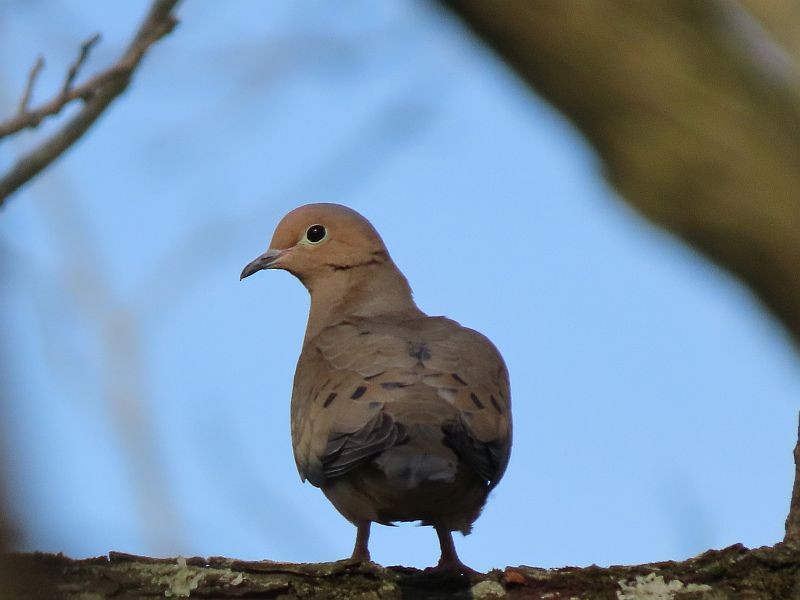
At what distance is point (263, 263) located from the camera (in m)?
5.88

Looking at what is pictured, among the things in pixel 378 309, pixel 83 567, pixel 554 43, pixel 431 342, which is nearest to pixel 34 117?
pixel 83 567

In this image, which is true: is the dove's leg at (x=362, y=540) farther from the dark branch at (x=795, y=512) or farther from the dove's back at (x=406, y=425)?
the dark branch at (x=795, y=512)

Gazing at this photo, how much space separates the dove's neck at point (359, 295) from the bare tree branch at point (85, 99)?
2.90 meters

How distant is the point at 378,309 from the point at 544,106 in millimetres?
2277

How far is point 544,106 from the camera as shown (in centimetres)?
342

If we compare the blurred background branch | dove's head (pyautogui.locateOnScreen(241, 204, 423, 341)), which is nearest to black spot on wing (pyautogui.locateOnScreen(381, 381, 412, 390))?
the blurred background branch

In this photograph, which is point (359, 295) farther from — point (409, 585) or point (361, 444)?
point (409, 585)

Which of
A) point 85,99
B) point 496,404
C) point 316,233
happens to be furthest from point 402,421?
point 316,233

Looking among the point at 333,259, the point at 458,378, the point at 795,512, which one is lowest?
the point at 795,512

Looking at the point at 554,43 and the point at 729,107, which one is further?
the point at 554,43

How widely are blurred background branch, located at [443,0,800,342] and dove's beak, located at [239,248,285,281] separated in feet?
8.85

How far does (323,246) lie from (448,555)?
2.31m

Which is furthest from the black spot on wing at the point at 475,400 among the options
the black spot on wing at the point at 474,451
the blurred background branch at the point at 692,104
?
the blurred background branch at the point at 692,104

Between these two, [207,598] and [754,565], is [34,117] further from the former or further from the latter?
[754,565]
